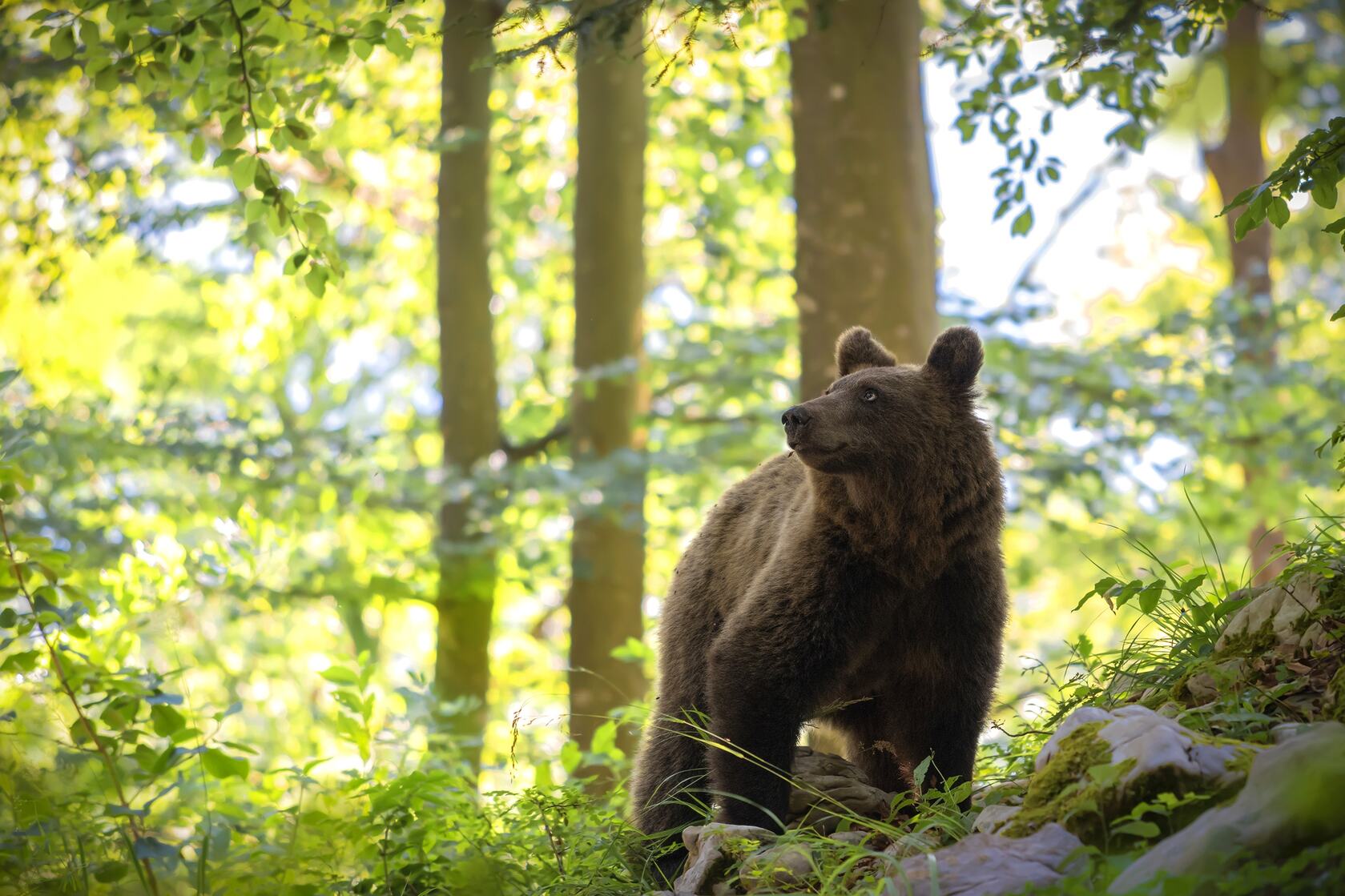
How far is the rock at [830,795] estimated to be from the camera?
3.65 m

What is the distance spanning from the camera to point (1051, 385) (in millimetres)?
8586

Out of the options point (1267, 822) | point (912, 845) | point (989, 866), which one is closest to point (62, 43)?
point (912, 845)

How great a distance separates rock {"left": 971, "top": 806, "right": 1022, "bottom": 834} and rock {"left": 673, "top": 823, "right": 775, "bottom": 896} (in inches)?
24.4

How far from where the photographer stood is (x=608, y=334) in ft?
27.5

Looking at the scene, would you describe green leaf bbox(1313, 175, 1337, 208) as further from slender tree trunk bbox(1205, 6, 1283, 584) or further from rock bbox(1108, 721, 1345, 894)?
slender tree trunk bbox(1205, 6, 1283, 584)

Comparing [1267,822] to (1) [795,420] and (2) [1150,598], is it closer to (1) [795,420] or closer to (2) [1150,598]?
(2) [1150,598]

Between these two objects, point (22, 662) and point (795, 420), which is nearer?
point (22, 662)

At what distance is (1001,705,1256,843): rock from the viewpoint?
2.34 meters

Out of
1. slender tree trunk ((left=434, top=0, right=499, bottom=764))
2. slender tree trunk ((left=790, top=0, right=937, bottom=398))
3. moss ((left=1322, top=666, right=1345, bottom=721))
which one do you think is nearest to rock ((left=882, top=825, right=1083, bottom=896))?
moss ((left=1322, top=666, right=1345, bottom=721))

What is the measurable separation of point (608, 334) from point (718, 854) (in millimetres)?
5715

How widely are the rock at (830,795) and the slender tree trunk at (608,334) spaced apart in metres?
4.00

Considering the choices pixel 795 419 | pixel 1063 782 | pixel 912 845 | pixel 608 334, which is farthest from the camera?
pixel 608 334

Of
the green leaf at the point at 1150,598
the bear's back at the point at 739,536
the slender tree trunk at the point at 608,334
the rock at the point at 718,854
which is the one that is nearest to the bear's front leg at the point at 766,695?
the rock at the point at 718,854

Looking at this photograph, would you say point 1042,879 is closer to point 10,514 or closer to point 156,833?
point 156,833
